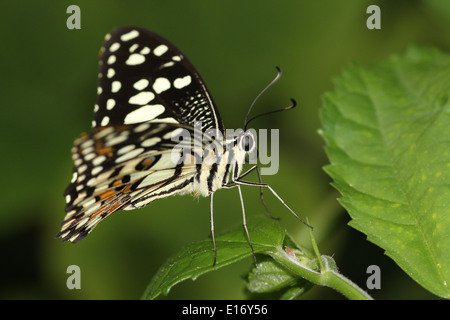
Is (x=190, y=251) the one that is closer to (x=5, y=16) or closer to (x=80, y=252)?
(x=80, y=252)

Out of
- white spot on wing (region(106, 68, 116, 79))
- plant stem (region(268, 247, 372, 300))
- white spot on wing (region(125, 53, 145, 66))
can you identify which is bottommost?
plant stem (region(268, 247, 372, 300))

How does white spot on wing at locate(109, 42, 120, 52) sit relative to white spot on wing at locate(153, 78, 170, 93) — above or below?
above

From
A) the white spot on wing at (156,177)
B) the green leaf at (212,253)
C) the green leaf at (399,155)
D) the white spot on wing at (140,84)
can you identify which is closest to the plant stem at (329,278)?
the green leaf at (212,253)

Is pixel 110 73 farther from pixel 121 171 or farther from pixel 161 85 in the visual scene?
pixel 121 171

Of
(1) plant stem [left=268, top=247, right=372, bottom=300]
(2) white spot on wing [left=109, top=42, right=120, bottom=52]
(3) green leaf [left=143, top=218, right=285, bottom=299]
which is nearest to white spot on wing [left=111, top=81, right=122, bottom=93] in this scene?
(2) white spot on wing [left=109, top=42, right=120, bottom=52]

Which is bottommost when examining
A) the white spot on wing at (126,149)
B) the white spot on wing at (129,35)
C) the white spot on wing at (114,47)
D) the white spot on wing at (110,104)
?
the white spot on wing at (126,149)

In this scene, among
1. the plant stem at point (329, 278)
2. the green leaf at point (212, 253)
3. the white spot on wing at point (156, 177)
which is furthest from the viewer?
the white spot on wing at point (156, 177)

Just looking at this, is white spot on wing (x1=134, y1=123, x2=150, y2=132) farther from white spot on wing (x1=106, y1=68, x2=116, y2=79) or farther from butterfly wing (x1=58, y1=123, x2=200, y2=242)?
white spot on wing (x1=106, y1=68, x2=116, y2=79)

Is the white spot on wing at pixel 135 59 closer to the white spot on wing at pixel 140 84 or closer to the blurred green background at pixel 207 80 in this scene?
the white spot on wing at pixel 140 84
